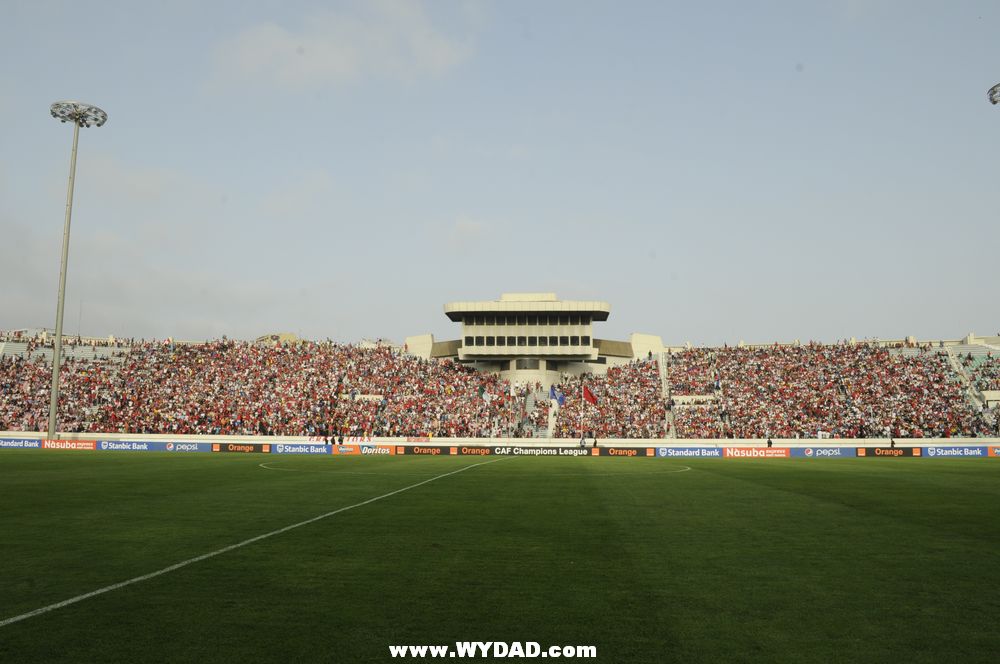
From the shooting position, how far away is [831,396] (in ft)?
205

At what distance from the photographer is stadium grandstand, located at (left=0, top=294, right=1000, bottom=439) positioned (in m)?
60.3

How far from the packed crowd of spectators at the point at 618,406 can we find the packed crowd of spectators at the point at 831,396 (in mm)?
2631

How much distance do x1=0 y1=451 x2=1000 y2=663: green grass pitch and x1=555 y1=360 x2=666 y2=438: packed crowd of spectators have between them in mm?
40644

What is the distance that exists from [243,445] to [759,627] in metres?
52.0

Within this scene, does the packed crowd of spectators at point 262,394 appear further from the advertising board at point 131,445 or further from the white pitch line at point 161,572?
the white pitch line at point 161,572

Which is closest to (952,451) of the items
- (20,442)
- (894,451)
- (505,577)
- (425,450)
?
(894,451)

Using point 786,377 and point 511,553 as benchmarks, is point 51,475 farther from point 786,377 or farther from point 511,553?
point 786,377

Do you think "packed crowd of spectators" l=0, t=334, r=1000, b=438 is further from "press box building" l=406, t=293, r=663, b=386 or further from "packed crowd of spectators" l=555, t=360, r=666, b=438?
"press box building" l=406, t=293, r=663, b=386

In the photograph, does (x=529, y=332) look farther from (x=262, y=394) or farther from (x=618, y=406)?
(x=262, y=394)

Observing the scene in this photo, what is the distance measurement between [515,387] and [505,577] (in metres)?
66.6

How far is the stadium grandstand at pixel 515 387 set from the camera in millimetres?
60312

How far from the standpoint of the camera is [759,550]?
38.8ft

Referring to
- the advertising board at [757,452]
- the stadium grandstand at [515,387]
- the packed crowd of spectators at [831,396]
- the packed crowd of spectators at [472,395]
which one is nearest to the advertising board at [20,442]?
the packed crowd of spectators at [472,395]

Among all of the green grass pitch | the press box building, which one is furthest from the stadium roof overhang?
the green grass pitch
